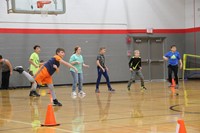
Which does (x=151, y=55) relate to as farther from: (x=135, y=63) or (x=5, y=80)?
(x=5, y=80)

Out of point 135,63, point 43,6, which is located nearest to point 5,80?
point 43,6

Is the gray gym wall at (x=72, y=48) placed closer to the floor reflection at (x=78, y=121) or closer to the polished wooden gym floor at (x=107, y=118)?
Answer: the polished wooden gym floor at (x=107, y=118)

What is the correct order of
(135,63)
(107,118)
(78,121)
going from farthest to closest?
(135,63)
(107,118)
(78,121)

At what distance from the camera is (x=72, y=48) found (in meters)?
23.8

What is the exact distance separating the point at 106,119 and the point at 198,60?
19.0 metres

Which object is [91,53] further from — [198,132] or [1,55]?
[198,132]

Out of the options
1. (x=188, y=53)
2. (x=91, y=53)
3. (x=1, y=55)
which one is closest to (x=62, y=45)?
(x=91, y=53)

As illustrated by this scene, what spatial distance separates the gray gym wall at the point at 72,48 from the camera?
72.8 ft

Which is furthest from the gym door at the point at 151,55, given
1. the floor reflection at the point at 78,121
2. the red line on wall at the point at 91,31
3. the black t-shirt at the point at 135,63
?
the floor reflection at the point at 78,121

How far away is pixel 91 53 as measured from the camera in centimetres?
2455

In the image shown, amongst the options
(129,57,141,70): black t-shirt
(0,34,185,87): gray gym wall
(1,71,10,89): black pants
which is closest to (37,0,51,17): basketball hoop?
(0,34,185,87): gray gym wall

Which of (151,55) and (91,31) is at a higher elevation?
(91,31)

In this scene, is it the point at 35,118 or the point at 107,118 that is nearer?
the point at 107,118

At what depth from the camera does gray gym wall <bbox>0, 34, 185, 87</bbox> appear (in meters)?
22.2
